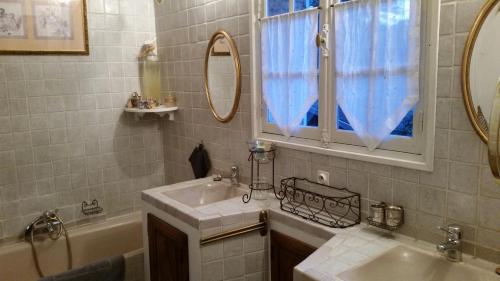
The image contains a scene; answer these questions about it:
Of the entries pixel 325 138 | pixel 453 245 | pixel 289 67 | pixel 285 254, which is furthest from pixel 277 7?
pixel 453 245

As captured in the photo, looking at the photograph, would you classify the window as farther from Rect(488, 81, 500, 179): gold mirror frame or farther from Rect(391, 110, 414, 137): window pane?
Rect(488, 81, 500, 179): gold mirror frame

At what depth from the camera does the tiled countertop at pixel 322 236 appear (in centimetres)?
143

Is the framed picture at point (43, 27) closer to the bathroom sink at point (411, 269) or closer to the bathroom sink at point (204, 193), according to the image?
the bathroom sink at point (204, 193)

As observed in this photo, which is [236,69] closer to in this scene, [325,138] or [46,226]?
[325,138]

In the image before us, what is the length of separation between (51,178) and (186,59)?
1237 millimetres

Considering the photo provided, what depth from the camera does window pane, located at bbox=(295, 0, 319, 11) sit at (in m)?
1.97

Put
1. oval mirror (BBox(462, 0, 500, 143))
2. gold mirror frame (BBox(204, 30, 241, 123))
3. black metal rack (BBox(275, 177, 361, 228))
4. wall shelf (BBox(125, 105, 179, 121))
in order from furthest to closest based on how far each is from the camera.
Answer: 1. wall shelf (BBox(125, 105, 179, 121))
2. gold mirror frame (BBox(204, 30, 241, 123))
3. black metal rack (BBox(275, 177, 361, 228))
4. oval mirror (BBox(462, 0, 500, 143))

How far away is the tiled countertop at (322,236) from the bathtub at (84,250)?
31.4 inches

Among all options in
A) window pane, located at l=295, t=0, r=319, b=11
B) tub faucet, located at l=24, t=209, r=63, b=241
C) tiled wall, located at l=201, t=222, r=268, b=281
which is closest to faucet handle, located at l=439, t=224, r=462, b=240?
tiled wall, located at l=201, t=222, r=268, b=281

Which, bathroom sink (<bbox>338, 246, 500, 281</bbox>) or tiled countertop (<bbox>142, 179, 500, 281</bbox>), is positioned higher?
tiled countertop (<bbox>142, 179, 500, 281</bbox>)

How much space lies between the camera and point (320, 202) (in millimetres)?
2006

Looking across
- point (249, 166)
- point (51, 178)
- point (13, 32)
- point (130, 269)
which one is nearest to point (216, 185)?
point (249, 166)

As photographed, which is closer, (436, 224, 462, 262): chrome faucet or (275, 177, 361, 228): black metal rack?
(436, 224, 462, 262): chrome faucet

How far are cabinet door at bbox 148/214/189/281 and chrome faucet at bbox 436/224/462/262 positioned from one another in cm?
115
